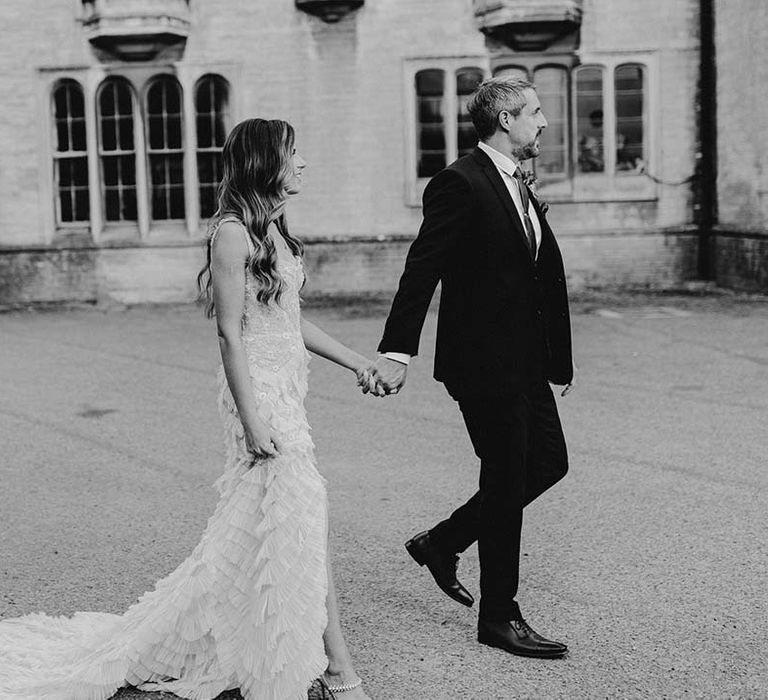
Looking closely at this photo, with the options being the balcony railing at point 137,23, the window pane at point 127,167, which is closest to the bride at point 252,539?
the balcony railing at point 137,23

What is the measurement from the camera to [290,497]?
4090 mm

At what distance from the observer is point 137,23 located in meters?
18.9

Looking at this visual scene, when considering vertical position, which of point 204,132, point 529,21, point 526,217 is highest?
point 529,21

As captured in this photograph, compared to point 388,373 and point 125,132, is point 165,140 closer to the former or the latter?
point 125,132

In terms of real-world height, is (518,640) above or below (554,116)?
below

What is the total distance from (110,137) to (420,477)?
13.7 meters

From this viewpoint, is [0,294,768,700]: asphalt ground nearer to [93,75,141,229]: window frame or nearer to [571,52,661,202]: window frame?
[571,52,661,202]: window frame

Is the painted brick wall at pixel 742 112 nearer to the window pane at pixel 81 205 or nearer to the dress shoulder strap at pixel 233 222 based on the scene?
the window pane at pixel 81 205

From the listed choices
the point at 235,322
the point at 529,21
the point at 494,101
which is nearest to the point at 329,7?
the point at 529,21

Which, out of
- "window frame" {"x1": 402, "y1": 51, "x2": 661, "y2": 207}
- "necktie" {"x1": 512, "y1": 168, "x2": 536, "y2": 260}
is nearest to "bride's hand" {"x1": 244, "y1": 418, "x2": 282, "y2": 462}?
"necktie" {"x1": 512, "y1": 168, "x2": 536, "y2": 260}

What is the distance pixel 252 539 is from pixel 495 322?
1168 mm

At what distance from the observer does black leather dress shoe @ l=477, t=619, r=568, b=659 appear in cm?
449

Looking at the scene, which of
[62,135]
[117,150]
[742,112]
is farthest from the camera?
[62,135]

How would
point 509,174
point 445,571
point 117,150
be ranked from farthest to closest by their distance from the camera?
point 117,150
point 445,571
point 509,174
